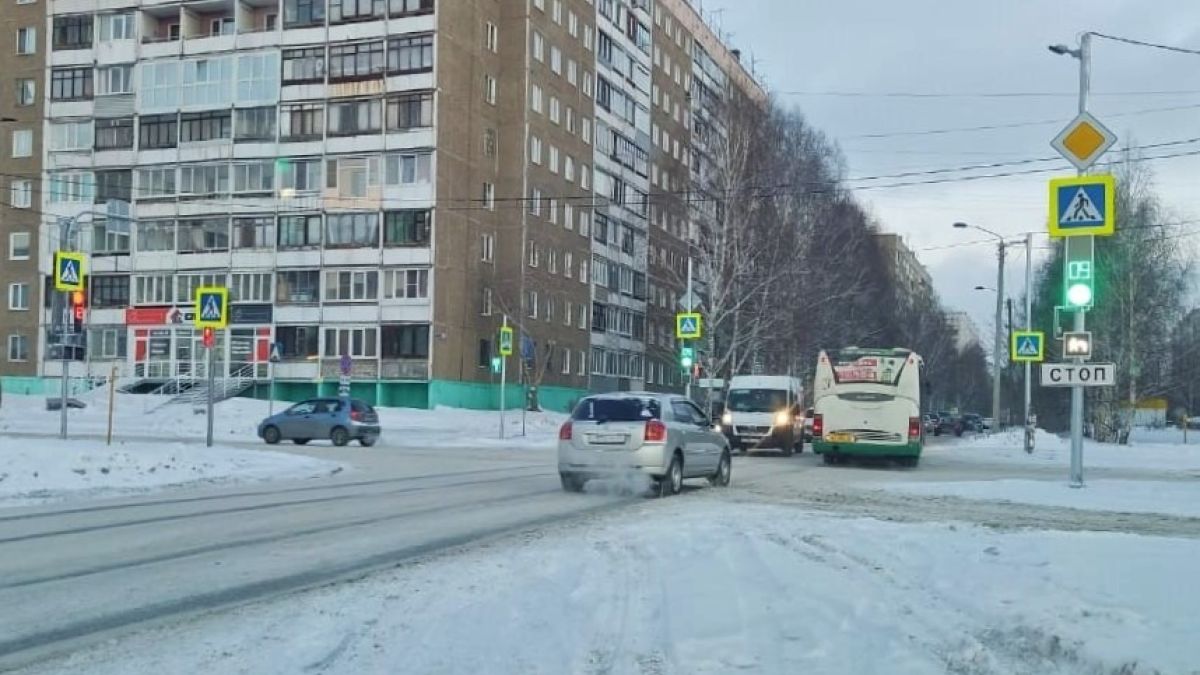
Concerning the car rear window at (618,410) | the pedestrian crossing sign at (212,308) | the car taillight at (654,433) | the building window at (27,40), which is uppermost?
the building window at (27,40)

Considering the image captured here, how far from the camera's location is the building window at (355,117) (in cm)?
5831

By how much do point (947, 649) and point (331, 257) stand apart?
2152 inches

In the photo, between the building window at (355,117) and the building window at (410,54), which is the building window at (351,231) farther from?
the building window at (410,54)

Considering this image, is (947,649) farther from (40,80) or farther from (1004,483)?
(40,80)

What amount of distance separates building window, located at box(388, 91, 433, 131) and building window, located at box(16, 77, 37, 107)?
22.7m

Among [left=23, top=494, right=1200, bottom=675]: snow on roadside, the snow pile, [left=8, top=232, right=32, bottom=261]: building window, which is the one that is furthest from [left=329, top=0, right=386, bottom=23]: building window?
[left=23, top=494, right=1200, bottom=675]: snow on roadside

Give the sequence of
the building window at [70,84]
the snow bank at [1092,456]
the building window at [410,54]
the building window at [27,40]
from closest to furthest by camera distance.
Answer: the snow bank at [1092,456] → the building window at [410,54] → the building window at [70,84] → the building window at [27,40]

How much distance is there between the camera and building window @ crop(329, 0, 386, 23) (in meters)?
58.4

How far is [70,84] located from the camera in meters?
64.2

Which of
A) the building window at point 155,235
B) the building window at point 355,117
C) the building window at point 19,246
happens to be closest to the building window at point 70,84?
the building window at point 19,246

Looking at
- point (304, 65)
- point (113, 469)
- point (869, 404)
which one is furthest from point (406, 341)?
point (113, 469)

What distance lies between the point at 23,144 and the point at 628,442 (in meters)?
59.2

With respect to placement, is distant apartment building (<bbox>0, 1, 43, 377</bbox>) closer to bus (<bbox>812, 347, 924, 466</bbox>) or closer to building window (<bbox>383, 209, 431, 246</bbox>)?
building window (<bbox>383, 209, 431, 246</bbox>)

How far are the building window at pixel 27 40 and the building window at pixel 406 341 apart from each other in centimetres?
2796
